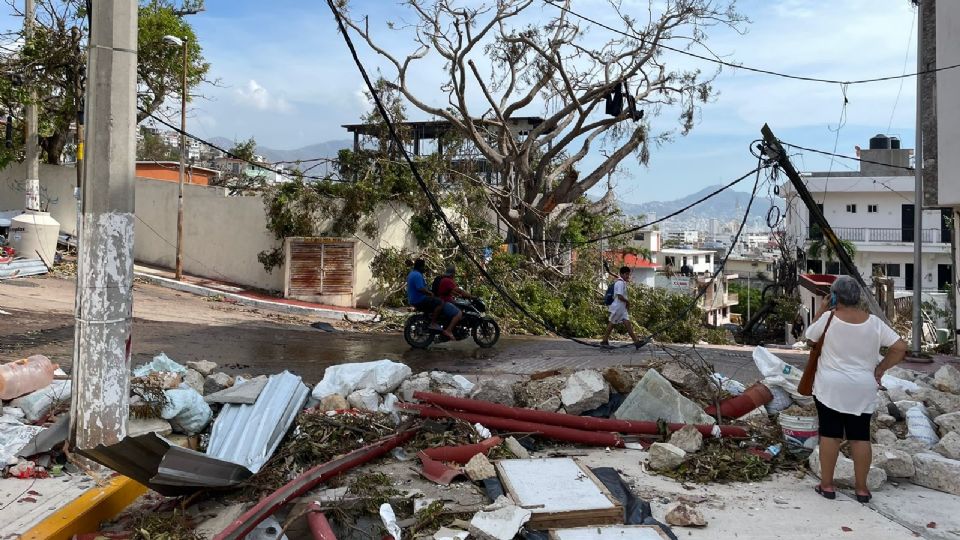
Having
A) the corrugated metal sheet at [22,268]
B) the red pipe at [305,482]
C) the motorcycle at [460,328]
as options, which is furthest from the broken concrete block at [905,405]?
the corrugated metal sheet at [22,268]

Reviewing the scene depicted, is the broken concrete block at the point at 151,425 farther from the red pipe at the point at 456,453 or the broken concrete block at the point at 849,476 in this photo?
the broken concrete block at the point at 849,476

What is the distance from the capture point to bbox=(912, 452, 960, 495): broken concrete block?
504 cm

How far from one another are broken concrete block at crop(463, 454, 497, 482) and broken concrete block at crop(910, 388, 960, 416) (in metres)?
4.56

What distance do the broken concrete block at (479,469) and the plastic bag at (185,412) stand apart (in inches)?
91.6

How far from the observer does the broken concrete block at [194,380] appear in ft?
21.0

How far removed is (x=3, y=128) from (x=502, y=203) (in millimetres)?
17023

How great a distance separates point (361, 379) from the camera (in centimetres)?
693

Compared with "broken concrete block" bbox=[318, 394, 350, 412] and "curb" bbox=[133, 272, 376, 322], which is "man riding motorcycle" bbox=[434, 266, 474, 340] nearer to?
"curb" bbox=[133, 272, 376, 322]

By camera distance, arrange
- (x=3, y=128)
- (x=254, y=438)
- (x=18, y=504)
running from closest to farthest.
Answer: (x=18, y=504), (x=254, y=438), (x=3, y=128)

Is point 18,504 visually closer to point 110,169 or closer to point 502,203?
point 110,169

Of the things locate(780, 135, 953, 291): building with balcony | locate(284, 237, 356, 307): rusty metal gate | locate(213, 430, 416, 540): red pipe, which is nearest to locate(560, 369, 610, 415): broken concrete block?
locate(213, 430, 416, 540): red pipe

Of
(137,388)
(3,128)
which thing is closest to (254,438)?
(137,388)

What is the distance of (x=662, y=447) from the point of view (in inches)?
213

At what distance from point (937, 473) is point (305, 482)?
4535 millimetres
